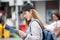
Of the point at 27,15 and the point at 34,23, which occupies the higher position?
the point at 27,15

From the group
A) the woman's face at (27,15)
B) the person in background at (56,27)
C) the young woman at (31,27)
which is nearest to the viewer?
the young woman at (31,27)

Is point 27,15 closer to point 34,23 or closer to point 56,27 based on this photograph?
point 34,23

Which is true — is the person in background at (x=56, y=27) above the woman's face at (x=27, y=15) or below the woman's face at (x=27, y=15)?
below

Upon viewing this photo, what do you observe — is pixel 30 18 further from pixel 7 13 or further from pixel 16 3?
pixel 7 13

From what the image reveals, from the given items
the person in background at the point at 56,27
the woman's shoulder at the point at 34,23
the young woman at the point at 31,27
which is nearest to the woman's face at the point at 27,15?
the young woman at the point at 31,27

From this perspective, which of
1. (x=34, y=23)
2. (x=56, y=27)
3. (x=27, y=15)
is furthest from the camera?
(x=56, y=27)

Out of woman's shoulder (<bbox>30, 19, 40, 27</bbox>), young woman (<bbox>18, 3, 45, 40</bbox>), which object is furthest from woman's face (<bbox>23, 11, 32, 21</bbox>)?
woman's shoulder (<bbox>30, 19, 40, 27</bbox>)

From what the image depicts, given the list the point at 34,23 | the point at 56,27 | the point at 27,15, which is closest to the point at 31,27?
the point at 34,23

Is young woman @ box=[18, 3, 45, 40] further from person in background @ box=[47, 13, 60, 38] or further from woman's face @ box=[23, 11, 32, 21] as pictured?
person in background @ box=[47, 13, 60, 38]

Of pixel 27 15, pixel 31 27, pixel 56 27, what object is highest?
pixel 27 15

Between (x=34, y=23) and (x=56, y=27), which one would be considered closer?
(x=34, y=23)

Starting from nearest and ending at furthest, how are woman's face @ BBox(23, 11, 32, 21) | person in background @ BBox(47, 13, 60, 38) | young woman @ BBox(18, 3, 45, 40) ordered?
young woman @ BBox(18, 3, 45, 40)
woman's face @ BBox(23, 11, 32, 21)
person in background @ BBox(47, 13, 60, 38)

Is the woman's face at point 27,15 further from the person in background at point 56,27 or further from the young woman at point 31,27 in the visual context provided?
the person in background at point 56,27

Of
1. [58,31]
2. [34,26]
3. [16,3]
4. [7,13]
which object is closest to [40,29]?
[34,26]
